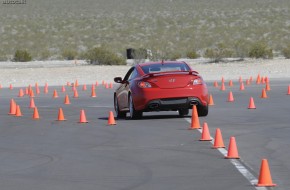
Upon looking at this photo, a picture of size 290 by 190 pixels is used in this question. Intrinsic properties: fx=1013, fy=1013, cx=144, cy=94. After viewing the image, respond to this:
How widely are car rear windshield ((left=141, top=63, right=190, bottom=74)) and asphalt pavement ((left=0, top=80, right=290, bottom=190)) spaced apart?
1.10 meters

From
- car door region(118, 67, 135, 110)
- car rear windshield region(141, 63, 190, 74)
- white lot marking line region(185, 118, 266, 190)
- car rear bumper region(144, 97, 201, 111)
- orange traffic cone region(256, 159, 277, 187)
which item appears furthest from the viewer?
car door region(118, 67, 135, 110)

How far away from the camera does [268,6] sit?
107938 mm

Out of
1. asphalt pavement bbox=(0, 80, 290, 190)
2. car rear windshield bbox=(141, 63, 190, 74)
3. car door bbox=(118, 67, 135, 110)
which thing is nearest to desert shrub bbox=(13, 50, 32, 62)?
asphalt pavement bbox=(0, 80, 290, 190)

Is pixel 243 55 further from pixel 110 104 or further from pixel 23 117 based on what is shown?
pixel 23 117

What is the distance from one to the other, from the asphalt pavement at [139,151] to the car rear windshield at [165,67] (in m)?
1.10

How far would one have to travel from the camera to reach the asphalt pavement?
39.8ft

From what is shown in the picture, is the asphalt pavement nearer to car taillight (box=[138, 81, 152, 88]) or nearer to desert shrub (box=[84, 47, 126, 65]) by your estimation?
car taillight (box=[138, 81, 152, 88])

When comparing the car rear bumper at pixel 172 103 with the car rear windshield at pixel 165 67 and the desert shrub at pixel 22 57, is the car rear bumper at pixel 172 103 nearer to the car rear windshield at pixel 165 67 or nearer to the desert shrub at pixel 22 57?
the car rear windshield at pixel 165 67

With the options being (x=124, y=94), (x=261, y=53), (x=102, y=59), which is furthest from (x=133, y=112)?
(x=261, y=53)

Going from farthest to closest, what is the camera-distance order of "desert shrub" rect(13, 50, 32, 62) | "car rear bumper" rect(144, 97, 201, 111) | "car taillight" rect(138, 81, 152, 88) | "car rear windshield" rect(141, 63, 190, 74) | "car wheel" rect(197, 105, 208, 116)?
"desert shrub" rect(13, 50, 32, 62) → "car rear windshield" rect(141, 63, 190, 74) → "car wheel" rect(197, 105, 208, 116) → "car taillight" rect(138, 81, 152, 88) → "car rear bumper" rect(144, 97, 201, 111)

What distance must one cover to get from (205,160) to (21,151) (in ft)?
11.5

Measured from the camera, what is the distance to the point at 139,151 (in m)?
15.7

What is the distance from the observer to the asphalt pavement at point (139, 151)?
1213 centimetres

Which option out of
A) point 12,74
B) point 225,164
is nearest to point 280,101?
point 225,164
